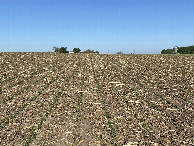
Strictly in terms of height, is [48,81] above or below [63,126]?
above

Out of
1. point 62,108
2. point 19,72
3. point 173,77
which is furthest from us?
point 19,72

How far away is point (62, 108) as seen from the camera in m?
9.34

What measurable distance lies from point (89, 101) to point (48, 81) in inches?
215

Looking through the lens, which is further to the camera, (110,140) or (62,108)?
(62,108)

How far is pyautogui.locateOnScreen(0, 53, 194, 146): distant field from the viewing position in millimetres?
6809

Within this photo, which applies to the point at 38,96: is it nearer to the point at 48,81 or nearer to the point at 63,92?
Answer: the point at 63,92

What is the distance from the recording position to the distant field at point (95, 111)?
22.3 feet

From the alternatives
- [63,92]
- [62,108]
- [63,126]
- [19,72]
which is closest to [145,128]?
[63,126]

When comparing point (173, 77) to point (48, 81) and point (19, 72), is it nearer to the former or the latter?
point (48, 81)

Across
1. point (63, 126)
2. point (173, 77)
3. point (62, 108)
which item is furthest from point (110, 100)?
point (173, 77)

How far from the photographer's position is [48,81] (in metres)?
14.5

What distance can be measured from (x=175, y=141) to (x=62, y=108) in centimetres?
525

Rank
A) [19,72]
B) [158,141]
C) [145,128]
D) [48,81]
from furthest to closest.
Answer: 1. [19,72]
2. [48,81]
3. [145,128]
4. [158,141]

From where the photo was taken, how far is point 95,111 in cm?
895
